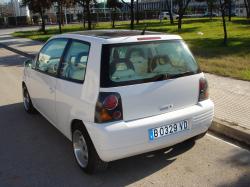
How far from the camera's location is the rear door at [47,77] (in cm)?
503

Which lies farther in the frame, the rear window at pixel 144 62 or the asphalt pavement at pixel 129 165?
the asphalt pavement at pixel 129 165

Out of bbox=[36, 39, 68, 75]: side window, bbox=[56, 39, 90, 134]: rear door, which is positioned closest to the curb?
bbox=[56, 39, 90, 134]: rear door

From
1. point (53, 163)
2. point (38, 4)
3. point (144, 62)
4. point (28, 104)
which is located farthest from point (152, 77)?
point (38, 4)

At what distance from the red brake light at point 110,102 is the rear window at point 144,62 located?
0.14m

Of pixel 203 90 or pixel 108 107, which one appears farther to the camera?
pixel 203 90

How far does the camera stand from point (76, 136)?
4441 mm

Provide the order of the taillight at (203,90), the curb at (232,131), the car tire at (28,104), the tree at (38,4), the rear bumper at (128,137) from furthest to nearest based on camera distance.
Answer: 1. the tree at (38,4)
2. the car tire at (28,104)
3. the curb at (232,131)
4. the taillight at (203,90)
5. the rear bumper at (128,137)

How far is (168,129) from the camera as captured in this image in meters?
4.08

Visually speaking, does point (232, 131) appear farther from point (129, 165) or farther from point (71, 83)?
point (71, 83)

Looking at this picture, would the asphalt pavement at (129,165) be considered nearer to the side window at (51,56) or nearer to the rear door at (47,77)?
the rear door at (47,77)

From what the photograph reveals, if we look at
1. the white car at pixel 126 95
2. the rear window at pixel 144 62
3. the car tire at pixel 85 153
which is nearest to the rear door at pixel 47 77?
the white car at pixel 126 95

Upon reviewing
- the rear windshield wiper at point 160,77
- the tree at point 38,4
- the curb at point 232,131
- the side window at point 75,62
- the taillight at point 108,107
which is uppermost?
the tree at point 38,4

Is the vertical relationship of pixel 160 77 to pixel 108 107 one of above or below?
above

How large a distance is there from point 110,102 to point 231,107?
3280 millimetres
